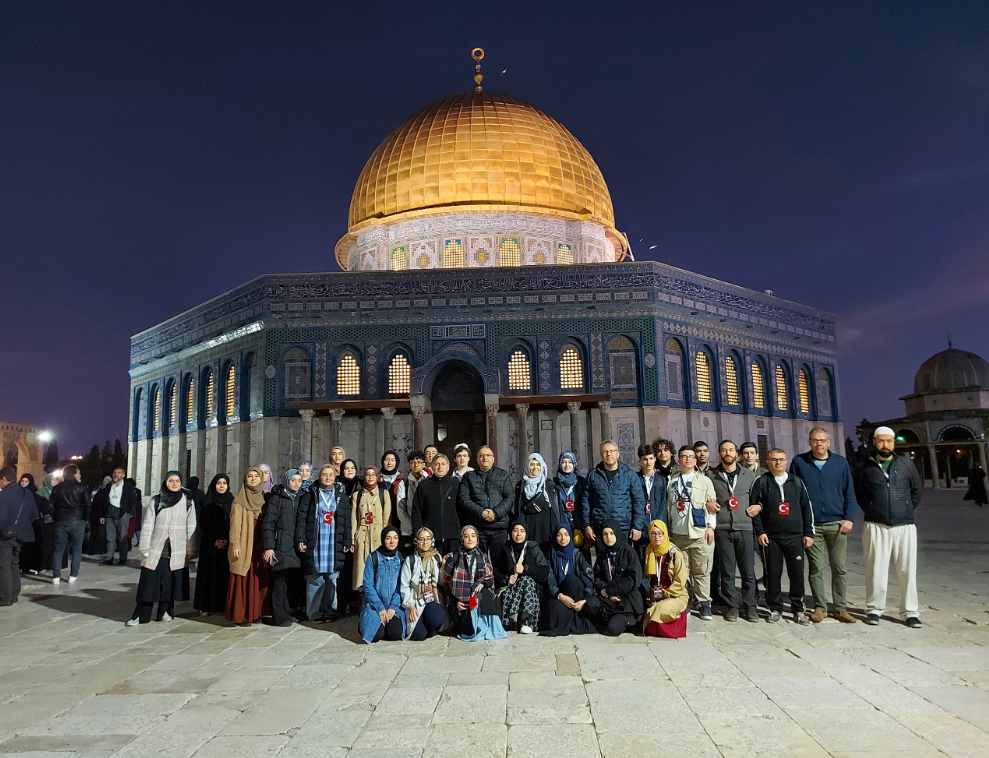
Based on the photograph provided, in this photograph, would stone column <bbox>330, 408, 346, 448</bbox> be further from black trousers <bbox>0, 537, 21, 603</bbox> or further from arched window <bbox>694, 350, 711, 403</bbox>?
black trousers <bbox>0, 537, 21, 603</bbox>

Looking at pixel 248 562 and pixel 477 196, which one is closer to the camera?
pixel 248 562

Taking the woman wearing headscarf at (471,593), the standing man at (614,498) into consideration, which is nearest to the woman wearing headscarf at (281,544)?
the woman wearing headscarf at (471,593)

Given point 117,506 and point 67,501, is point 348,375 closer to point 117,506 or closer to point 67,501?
point 117,506

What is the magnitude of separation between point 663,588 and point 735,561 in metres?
1.35

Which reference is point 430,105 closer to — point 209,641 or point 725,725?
point 209,641

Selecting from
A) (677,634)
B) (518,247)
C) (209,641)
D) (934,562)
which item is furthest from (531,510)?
(518,247)

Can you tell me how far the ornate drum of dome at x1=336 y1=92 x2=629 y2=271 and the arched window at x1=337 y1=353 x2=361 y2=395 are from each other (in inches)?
188

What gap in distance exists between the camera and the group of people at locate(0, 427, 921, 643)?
6.90 metres

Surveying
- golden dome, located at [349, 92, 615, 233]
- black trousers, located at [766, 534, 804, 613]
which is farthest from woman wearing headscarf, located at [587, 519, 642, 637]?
golden dome, located at [349, 92, 615, 233]

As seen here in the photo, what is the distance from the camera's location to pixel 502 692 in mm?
4988

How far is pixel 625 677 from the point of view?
530cm

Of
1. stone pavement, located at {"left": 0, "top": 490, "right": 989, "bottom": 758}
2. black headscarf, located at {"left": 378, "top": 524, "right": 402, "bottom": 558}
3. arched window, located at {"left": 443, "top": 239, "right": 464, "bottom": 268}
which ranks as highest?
arched window, located at {"left": 443, "top": 239, "right": 464, "bottom": 268}

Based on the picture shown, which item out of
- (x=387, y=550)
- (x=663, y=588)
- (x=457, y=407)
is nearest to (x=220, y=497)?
(x=387, y=550)

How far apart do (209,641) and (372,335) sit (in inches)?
620
